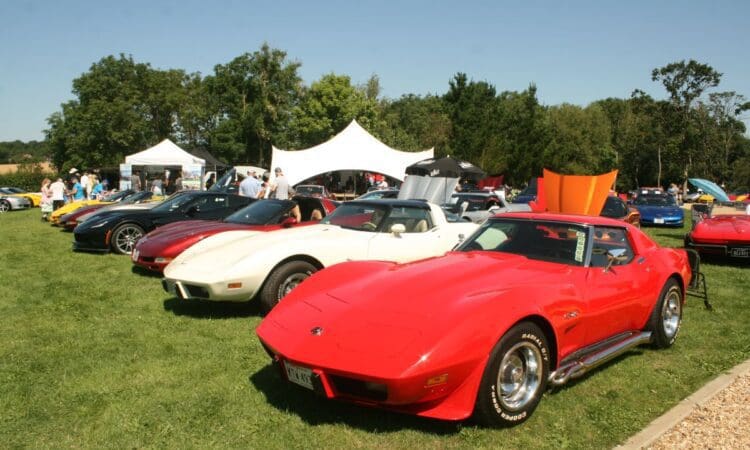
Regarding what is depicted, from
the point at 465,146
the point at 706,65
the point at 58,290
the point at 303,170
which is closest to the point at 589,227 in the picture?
the point at 58,290

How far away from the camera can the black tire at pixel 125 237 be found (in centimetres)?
1079

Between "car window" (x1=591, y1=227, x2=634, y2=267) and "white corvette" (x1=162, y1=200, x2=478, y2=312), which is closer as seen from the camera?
"car window" (x1=591, y1=227, x2=634, y2=267)

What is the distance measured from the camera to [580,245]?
14.7 feet

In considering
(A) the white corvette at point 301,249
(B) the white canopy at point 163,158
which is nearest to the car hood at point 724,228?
(A) the white corvette at point 301,249

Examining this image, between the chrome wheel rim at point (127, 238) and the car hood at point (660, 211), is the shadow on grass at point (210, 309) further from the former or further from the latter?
the car hood at point (660, 211)

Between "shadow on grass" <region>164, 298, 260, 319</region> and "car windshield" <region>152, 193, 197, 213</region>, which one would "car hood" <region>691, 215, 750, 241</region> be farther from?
"car windshield" <region>152, 193, 197, 213</region>

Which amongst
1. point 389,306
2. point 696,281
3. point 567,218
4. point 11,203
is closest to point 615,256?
point 567,218

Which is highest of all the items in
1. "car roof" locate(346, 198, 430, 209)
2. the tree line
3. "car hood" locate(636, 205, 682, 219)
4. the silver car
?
the tree line

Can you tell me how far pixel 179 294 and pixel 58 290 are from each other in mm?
2847

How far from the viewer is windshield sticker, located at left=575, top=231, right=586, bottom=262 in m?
4.41

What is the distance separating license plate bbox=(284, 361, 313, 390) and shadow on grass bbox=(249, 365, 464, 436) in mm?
340

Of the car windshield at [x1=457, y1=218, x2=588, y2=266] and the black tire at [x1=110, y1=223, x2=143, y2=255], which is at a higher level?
the car windshield at [x1=457, y1=218, x2=588, y2=266]

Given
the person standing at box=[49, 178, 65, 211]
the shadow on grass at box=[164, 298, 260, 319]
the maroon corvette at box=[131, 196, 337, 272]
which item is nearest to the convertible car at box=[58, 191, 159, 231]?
the person standing at box=[49, 178, 65, 211]

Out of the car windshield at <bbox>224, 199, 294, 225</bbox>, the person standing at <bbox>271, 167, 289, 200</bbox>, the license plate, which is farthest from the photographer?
the person standing at <bbox>271, 167, 289, 200</bbox>
